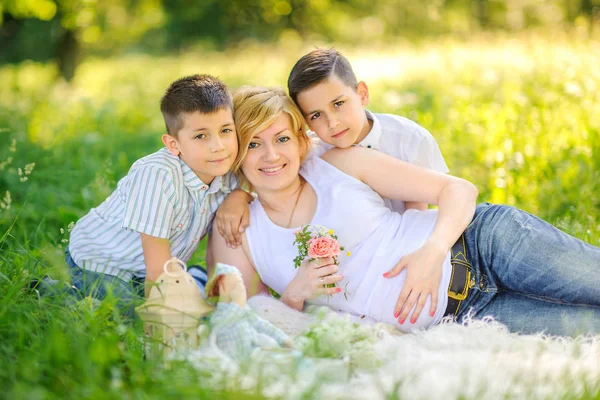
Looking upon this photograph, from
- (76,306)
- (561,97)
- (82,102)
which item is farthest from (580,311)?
(82,102)

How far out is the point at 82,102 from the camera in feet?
27.0

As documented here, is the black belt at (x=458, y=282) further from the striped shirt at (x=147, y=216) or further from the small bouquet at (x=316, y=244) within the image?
the striped shirt at (x=147, y=216)

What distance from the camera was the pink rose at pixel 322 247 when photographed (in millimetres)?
2910

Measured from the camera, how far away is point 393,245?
3.22 meters

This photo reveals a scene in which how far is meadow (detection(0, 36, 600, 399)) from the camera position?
2340 millimetres

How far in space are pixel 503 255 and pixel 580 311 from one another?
425mm

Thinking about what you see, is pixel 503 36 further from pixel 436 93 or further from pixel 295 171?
pixel 295 171

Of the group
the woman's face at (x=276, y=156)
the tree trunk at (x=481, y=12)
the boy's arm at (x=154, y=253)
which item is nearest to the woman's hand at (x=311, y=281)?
the woman's face at (x=276, y=156)

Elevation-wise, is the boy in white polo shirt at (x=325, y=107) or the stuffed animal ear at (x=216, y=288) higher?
the boy in white polo shirt at (x=325, y=107)

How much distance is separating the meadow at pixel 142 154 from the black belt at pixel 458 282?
91cm

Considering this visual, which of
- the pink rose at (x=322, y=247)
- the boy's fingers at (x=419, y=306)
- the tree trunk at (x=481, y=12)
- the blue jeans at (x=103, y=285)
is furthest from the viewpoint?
the tree trunk at (x=481, y=12)

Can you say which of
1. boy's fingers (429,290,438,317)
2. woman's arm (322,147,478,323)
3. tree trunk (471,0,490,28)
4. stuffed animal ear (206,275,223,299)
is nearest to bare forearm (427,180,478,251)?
woman's arm (322,147,478,323)

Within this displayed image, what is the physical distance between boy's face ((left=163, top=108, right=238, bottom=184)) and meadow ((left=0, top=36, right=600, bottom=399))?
84 cm

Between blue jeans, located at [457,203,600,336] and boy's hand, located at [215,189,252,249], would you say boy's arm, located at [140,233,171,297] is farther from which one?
blue jeans, located at [457,203,600,336]
